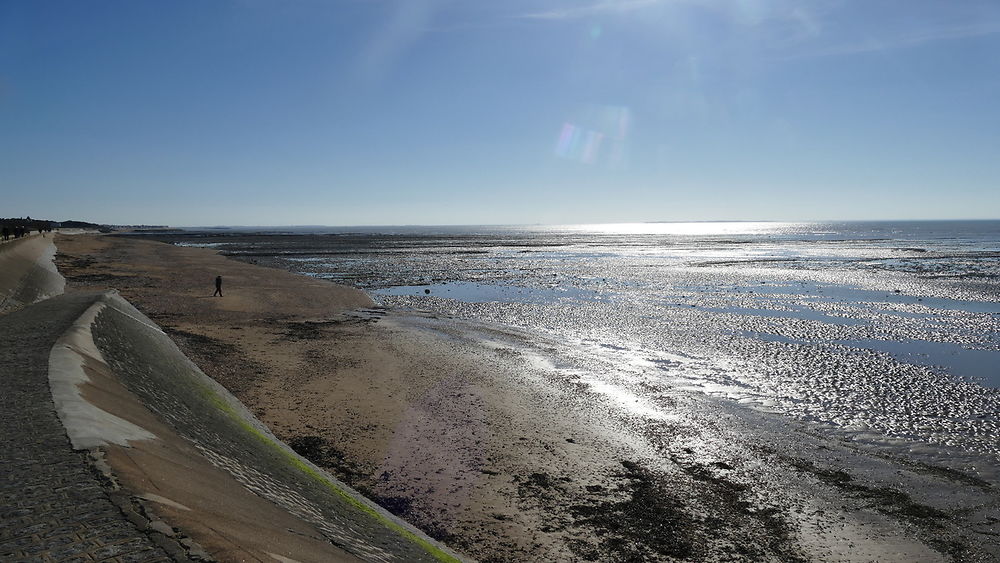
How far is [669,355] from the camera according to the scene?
63.6ft

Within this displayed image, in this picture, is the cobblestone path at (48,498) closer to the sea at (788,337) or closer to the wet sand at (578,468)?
the wet sand at (578,468)

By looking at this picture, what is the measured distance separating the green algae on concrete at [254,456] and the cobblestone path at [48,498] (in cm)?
181

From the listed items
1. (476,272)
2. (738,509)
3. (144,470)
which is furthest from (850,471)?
(476,272)

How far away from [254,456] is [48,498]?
403 centimetres

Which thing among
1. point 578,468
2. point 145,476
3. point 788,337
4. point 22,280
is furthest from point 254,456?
point 22,280

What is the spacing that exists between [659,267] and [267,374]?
49.8 meters

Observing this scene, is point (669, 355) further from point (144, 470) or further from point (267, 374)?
point (144, 470)

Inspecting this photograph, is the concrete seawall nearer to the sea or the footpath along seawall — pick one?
the footpath along seawall

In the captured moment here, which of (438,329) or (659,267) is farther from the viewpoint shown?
(659,267)

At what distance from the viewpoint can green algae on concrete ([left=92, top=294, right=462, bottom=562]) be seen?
678cm

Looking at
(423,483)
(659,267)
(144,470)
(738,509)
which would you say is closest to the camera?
(144,470)

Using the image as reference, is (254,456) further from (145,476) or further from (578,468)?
(578,468)

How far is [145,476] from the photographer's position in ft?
17.8

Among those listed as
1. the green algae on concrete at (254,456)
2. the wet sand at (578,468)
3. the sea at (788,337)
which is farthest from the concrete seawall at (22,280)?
the sea at (788,337)
